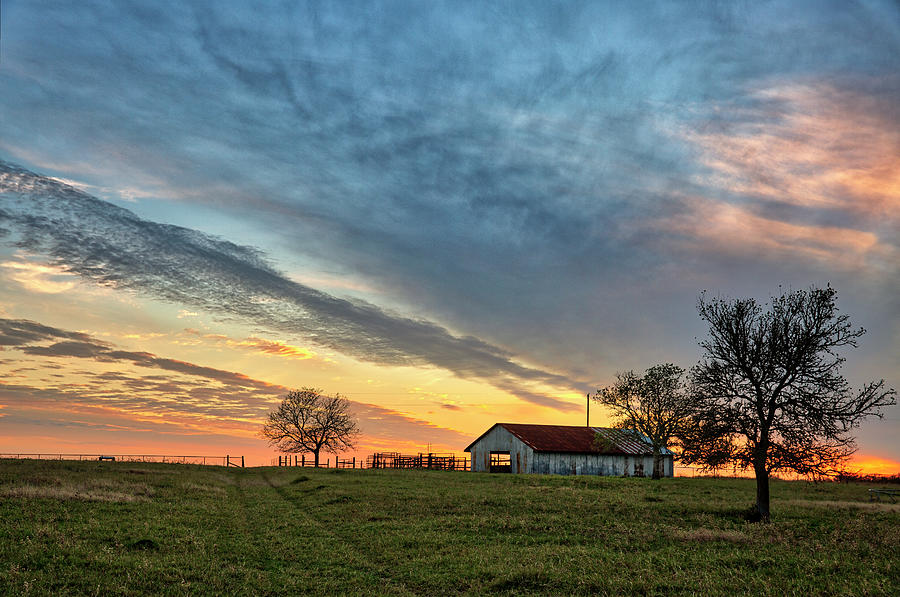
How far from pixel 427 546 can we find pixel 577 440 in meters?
60.8

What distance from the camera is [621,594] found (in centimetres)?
1405

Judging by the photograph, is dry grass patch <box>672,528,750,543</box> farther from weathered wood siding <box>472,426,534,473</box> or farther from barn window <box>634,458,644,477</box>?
barn window <box>634,458,644,477</box>

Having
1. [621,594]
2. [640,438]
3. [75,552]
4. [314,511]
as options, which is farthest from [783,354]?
[640,438]

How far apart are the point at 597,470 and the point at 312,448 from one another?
49291mm

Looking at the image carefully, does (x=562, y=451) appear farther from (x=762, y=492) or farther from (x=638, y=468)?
(x=762, y=492)

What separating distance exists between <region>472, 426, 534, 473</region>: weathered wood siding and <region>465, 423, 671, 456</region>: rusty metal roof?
782 millimetres

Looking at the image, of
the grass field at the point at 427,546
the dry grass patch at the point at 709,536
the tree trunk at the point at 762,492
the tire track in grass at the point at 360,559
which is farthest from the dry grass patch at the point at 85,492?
the tree trunk at the point at 762,492

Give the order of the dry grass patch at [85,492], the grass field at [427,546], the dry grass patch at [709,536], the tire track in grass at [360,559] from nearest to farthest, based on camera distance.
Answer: the grass field at [427,546]
the tire track in grass at [360,559]
the dry grass patch at [709,536]
the dry grass patch at [85,492]

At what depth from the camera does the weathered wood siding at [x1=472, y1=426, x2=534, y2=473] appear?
2841 inches

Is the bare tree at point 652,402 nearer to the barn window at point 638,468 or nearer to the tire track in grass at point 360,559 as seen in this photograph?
the barn window at point 638,468

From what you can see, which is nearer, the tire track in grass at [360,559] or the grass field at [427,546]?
the grass field at [427,546]

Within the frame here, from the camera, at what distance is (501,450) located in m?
77.5

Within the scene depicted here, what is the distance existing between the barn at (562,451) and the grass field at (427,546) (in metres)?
39.3

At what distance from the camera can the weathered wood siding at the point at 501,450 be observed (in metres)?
72.2
